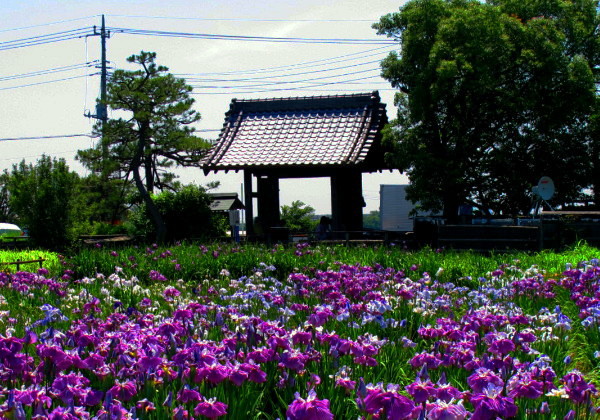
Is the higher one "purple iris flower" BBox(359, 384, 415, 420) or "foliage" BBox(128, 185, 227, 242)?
"foliage" BBox(128, 185, 227, 242)

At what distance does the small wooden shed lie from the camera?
19.0 metres

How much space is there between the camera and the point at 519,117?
21.0 metres

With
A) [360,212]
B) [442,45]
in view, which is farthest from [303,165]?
[442,45]

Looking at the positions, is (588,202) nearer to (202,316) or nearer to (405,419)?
(202,316)

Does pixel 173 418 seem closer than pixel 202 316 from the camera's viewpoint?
Yes

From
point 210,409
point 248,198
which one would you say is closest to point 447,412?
point 210,409

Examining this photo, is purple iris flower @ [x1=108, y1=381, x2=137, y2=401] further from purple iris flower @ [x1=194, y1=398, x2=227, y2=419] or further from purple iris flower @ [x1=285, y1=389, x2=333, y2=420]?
purple iris flower @ [x1=285, y1=389, x2=333, y2=420]

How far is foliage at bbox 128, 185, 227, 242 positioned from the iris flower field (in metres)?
15.1

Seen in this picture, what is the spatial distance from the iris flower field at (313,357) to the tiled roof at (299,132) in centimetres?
1170

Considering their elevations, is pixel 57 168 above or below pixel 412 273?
above

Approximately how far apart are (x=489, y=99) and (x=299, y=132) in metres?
5.87

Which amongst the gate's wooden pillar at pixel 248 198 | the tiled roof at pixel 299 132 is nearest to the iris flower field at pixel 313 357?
the tiled roof at pixel 299 132

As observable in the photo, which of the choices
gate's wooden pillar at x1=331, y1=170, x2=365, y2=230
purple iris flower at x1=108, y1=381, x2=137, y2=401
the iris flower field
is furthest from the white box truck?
purple iris flower at x1=108, y1=381, x2=137, y2=401

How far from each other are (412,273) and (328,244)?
5905mm
